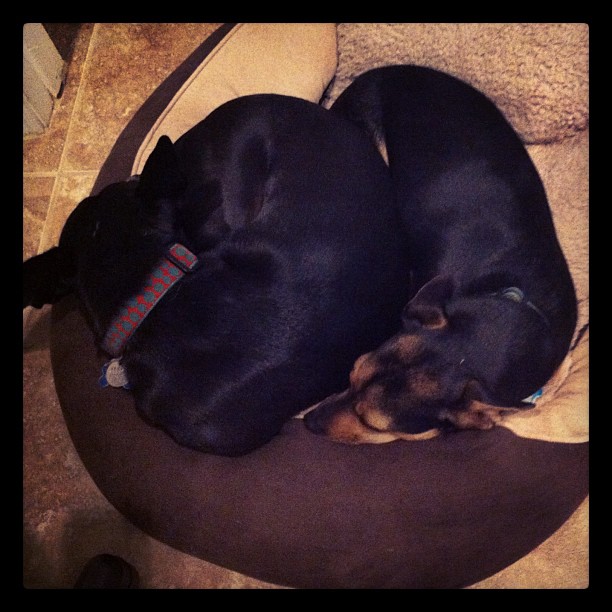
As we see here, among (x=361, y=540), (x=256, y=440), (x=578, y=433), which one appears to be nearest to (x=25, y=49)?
(x=256, y=440)

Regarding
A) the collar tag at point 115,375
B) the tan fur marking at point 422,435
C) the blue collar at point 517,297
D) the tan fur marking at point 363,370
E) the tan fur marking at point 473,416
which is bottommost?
the tan fur marking at point 422,435

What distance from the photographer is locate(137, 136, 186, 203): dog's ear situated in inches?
79.4

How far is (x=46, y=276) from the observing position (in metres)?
2.27

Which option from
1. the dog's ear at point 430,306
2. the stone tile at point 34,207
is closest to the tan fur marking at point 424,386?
the dog's ear at point 430,306

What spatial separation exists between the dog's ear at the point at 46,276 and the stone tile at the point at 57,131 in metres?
1.32

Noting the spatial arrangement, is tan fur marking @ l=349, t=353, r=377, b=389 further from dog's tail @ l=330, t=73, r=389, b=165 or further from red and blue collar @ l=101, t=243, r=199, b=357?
dog's tail @ l=330, t=73, r=389, b=165

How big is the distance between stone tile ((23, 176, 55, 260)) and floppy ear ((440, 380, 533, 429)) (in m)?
2.69

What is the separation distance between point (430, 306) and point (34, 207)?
8.63ft

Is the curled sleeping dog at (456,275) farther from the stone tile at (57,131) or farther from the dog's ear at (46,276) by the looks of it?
the stone tile at (57,131)

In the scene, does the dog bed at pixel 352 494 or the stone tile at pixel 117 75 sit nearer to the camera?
the dog bed at pixel 352 494

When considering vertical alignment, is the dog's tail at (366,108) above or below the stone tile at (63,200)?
above

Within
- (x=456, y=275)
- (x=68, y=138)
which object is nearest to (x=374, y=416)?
(x=456, y=275)

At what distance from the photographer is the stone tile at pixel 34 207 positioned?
10.5 ft

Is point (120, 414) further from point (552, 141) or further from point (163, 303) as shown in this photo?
point (552, 141)
